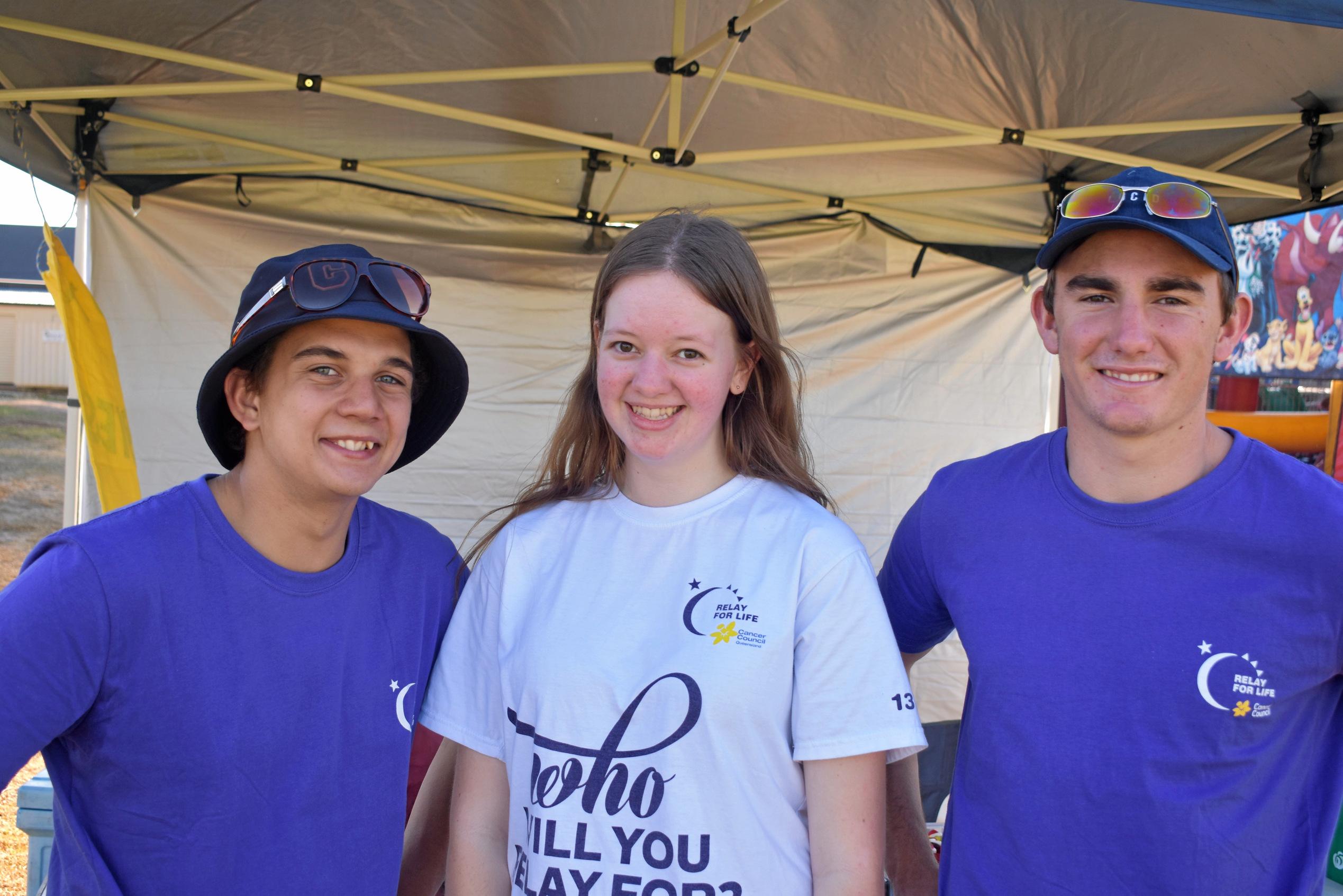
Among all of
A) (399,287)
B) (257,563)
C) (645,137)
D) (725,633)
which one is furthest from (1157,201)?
(645,137)

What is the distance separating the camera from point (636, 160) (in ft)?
12.8

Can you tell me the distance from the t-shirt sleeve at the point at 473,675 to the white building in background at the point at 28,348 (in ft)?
68.0

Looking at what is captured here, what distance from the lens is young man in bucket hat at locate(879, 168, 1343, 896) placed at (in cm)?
136

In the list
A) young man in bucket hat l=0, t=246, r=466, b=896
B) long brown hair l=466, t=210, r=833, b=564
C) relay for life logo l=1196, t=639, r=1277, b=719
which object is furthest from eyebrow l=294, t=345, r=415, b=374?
relay for life logo l=1196, t=639, r=1277, b=719

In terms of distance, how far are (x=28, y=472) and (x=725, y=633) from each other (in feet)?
53.9

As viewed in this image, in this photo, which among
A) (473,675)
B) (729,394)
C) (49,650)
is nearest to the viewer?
(49,650)

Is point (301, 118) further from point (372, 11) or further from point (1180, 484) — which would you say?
point (1180, 484)

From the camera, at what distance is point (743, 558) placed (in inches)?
58.2

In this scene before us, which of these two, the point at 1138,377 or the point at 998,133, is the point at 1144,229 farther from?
the point at 998,133

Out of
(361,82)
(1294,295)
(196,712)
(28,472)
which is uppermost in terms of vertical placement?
(1294,295)

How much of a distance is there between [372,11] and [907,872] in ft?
10.3

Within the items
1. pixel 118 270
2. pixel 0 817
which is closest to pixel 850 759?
pixel 118 270

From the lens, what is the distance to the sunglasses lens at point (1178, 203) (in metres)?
1.49

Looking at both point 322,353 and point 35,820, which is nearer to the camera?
point 322,353
